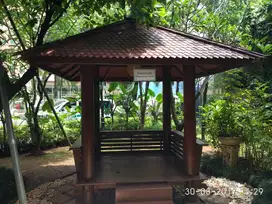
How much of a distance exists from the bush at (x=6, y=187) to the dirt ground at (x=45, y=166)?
1.35 feet

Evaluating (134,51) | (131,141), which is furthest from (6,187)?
(134,51)

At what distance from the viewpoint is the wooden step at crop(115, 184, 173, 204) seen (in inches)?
146

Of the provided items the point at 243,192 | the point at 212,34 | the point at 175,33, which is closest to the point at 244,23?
the point at 212,34

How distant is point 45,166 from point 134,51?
17.4ft

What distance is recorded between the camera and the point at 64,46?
3809mm

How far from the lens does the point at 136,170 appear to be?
4.55 meters

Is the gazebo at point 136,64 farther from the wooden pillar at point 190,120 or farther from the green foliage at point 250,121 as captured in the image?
the green foliage at point 250,121

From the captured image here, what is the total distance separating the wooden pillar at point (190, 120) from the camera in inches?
160

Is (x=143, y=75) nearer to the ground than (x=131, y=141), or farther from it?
farther from it

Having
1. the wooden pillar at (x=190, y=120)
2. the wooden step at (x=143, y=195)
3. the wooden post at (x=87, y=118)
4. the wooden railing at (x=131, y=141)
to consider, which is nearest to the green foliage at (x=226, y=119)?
the wooden railing at (x=131, y=141)

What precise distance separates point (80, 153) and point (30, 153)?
245 inches

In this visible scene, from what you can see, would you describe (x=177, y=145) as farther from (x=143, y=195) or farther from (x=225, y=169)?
(x=225, y=169)
